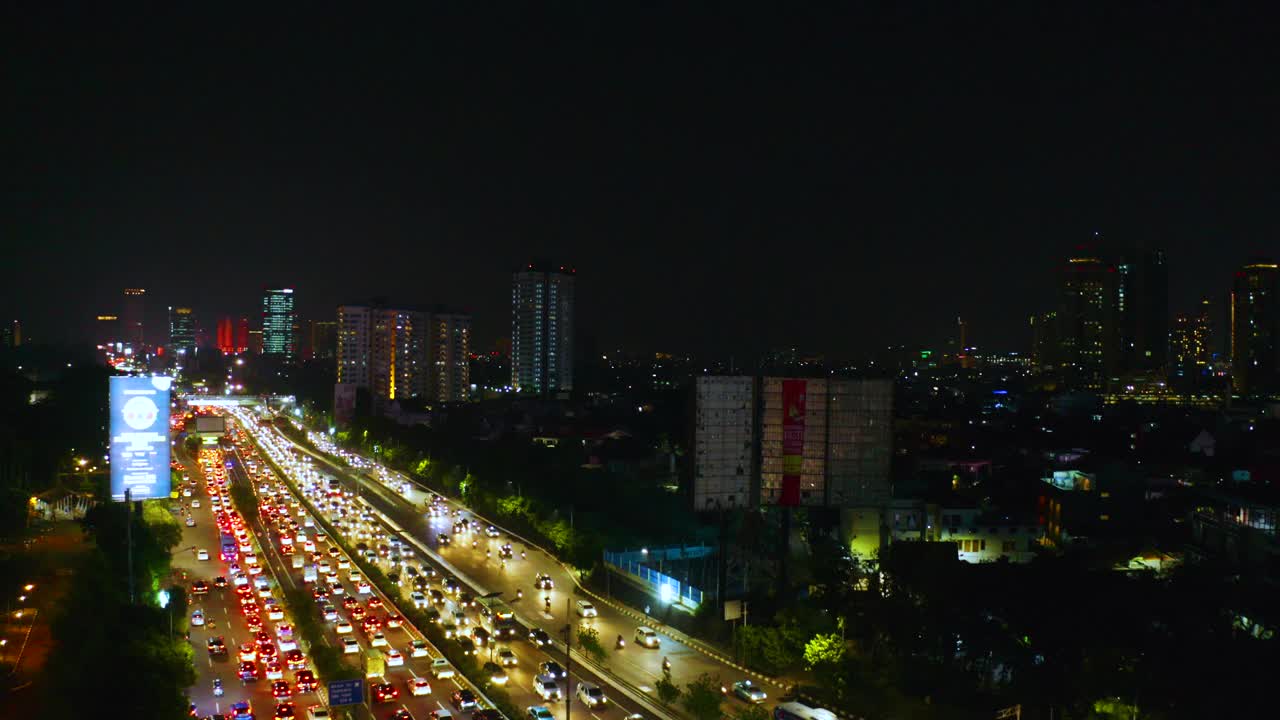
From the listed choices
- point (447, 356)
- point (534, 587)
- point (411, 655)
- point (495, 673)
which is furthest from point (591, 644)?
point (447, 356)

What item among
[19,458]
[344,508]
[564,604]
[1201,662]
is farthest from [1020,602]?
[19,458]

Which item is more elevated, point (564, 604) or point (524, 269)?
point (524, 269)

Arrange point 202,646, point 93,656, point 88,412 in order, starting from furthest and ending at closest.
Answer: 1. point 88,412
2. point 202,646
3. point 93,656

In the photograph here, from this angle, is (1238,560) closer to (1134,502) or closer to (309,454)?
(1134,502)

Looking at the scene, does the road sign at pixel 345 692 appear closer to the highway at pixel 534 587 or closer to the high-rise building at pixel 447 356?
the highway at pixel 534 587

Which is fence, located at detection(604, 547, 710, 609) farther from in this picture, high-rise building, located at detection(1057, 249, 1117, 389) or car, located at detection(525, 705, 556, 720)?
high-rise building, located at detection(1057, 249, 1117, 389)

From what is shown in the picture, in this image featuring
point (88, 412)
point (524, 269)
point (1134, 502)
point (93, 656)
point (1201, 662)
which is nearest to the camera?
point (1201, 662)

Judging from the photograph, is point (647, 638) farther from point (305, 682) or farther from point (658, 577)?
point (305, 682)

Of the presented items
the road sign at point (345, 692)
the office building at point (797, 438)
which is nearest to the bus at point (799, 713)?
the road sign at point (345, 692)
